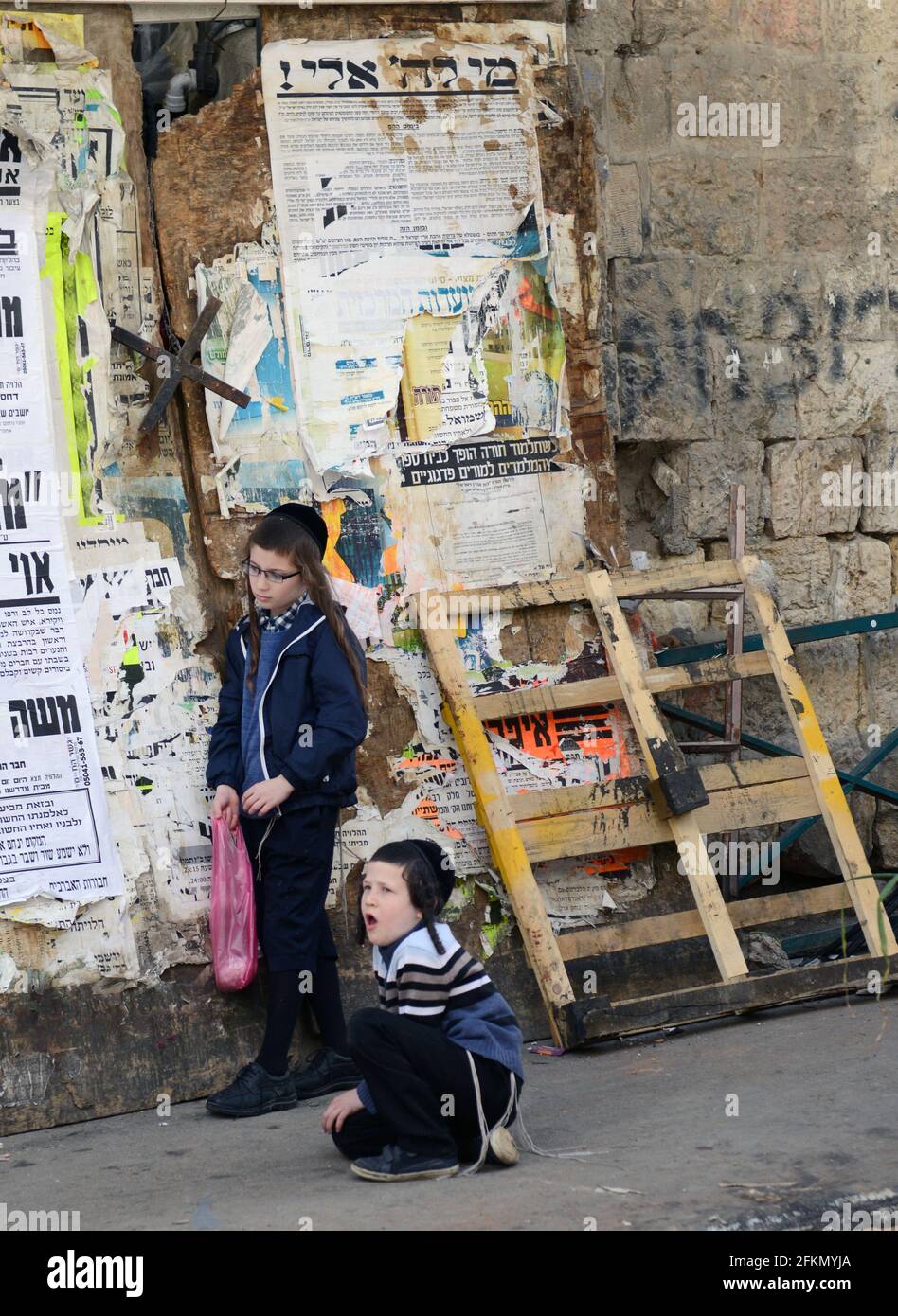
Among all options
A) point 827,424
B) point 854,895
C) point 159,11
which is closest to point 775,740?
point 854,895

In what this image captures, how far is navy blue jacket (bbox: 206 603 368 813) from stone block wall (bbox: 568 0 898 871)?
1.77 m

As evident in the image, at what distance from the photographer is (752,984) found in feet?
16.5

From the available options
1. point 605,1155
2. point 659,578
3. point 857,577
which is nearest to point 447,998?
point 605,1155

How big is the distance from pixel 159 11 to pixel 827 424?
2.91m

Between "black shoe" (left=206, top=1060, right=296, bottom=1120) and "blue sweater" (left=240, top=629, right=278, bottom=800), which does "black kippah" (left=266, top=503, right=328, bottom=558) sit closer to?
"blue sweater" (left=240, top=629, right=278, bottom=800)

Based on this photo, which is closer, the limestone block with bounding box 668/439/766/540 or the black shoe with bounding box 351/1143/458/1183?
the black shoe with bounding box 351/1143/458/1183

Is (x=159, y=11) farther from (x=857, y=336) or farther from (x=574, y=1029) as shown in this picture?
(x=574, y=1029)

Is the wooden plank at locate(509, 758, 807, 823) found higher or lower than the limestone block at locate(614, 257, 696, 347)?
lower

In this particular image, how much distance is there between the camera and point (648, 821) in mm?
5238

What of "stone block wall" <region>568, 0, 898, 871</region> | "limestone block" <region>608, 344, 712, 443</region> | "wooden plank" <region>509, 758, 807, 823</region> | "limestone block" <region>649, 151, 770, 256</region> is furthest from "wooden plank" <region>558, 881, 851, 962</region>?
"limestone block" <region>649, 151, 770, 256</region>

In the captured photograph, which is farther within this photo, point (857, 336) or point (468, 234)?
point (857, 336)

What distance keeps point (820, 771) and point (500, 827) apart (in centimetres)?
115

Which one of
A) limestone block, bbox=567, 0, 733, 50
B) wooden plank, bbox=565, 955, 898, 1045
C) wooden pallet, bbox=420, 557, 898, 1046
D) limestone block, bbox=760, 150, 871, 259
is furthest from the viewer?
limestone block, bbox=760, 150, 871, 259

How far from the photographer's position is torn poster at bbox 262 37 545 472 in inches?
200
